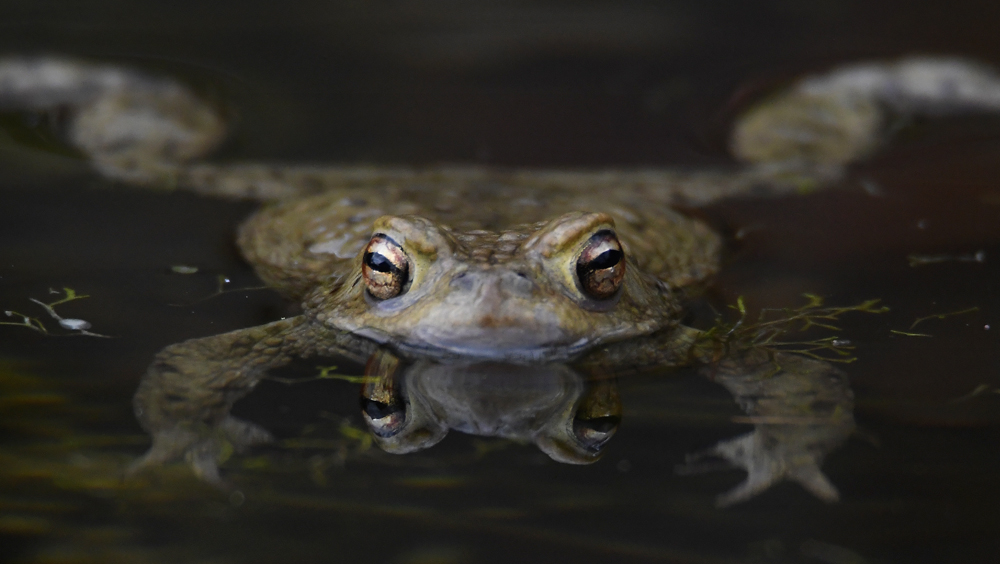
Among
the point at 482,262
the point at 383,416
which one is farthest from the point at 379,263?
the point at 383,416

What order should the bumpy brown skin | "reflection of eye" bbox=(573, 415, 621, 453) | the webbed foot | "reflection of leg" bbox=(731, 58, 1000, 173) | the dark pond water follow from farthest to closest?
1. "reflection of leg" bbox=(731, 58, 1000, 173)
2. the bumpy brown skin
3. "reflection of eye" bbox=(573, 415, 621, 453)
4. the webbed foot
5. the dark pond water

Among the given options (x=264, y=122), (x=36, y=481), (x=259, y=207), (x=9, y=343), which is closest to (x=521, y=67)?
(x=264, y=122)

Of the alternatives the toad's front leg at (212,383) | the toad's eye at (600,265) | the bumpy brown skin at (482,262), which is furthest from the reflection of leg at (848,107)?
the toad's front leg at (212,383)

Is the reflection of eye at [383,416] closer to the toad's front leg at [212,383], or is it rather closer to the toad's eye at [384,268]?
the toad's front leg at [212,383]

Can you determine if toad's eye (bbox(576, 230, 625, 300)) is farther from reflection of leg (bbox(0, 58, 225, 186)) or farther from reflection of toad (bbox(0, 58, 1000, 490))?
reflection of leg (bbox(0, 58, 225, 186))

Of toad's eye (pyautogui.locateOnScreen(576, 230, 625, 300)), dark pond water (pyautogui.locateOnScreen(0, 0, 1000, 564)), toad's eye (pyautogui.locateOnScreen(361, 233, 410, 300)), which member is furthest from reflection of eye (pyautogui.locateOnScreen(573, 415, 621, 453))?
toad's eye (pyautogui.locateOnScreen(361, 233, 410, 300))

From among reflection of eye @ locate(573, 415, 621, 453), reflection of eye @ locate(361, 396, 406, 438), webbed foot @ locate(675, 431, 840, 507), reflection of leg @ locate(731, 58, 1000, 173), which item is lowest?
webbed foot @ locate(675, 431, 840, 507)
